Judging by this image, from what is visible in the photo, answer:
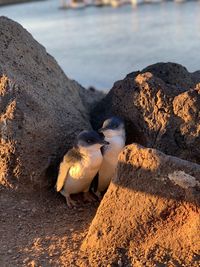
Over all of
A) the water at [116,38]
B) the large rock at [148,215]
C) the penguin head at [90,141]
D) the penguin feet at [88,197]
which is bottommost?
the water at [116,38]

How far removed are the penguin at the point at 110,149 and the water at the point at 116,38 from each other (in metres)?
4.67

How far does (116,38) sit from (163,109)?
849 centimetres

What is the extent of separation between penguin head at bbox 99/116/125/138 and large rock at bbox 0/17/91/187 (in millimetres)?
279

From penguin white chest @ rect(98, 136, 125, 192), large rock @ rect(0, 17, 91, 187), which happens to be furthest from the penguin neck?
large rock @ rect(0, 17, 91, 187)

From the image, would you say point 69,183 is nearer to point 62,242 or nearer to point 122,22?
point 62,242

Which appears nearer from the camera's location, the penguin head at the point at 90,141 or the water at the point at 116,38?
the penguin head at the point at 90,141

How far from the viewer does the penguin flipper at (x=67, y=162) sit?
3.39 meters

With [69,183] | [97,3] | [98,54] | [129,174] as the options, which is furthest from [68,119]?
[97,3]

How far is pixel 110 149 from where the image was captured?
349 centimetres

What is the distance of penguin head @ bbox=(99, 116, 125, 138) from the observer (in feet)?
11.5

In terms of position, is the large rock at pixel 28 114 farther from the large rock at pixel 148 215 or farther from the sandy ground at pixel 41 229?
the large rock at pixel 148 215

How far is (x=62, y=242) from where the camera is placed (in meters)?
3.00

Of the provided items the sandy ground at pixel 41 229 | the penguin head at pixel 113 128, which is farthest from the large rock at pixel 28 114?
the penguin head at pixel 113 128

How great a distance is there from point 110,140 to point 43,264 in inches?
38.2
